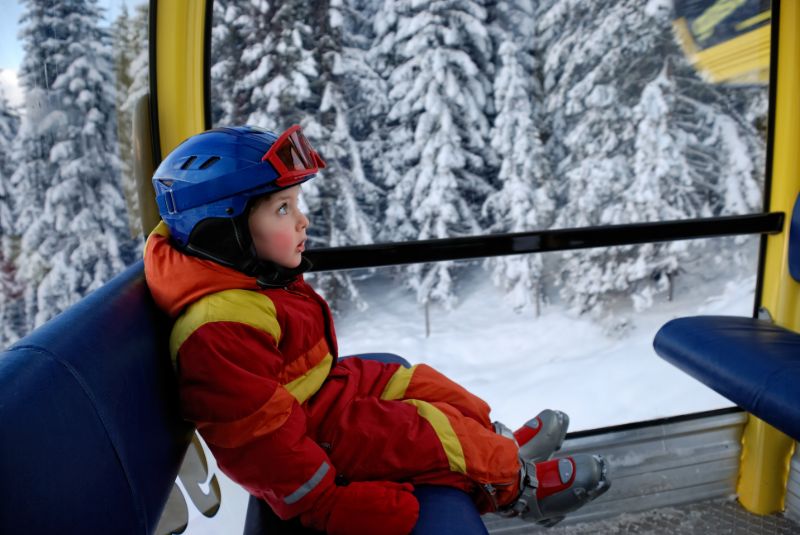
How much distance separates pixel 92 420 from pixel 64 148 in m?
1.48

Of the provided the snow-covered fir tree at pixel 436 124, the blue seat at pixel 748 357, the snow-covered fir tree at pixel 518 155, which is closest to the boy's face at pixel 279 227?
the snow-covered fir tree at pixel 436 124

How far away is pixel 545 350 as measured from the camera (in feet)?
8.79

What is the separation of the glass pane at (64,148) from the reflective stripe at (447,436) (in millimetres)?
1334

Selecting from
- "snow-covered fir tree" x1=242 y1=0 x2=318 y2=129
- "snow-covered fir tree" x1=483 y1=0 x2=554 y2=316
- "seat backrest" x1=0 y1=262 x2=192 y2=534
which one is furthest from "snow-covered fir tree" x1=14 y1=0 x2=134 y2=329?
"snow-covered fir tree" x1=483 y1=0 x2=554 y2=316

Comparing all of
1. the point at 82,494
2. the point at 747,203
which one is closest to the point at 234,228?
the point at 82,494

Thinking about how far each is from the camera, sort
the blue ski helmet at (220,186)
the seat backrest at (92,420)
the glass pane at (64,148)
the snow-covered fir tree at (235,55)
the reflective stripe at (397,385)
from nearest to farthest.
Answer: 1. the seat backrest at (92,420)
2. the blue ski helmet at (220,186)
3. the reflective stripe at (397,385)
4. the glass pane at (64,148)
5. the snow-covered fir tree at (235,55)

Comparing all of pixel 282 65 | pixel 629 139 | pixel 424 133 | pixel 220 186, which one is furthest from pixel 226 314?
pixel 629 139

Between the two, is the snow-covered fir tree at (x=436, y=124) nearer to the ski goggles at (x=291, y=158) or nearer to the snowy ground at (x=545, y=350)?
the snowy ground at (x=545, y=350)

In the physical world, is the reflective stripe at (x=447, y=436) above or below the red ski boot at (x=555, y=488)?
above

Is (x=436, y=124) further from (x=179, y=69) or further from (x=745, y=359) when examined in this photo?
(x=745, y=359)

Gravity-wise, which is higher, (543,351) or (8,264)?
(8,264)

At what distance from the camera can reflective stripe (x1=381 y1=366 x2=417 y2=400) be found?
58.6 inches

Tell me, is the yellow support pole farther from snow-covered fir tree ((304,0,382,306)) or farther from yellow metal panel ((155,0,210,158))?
yellow metal panel ((155,0,210,158))

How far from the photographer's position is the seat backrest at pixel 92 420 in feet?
1.96
